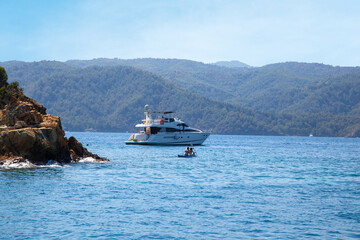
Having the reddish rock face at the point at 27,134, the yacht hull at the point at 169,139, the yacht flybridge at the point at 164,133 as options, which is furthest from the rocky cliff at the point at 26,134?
the yacht hull at the point at 169,139

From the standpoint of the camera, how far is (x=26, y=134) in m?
34.4

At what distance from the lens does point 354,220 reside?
61.1 ft

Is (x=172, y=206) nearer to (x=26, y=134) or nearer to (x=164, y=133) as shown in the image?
(x=26, y=134)

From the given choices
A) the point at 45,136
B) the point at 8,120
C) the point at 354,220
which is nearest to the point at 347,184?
the point at 354,220

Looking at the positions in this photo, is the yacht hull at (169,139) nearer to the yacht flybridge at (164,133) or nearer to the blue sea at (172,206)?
the yacht flybridge at (164,133)

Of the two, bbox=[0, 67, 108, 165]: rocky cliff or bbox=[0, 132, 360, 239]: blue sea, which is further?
bbox=[0, 67, 108, 165]: rocky cliff

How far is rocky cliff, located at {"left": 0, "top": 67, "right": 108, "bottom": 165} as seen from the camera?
34.6 m

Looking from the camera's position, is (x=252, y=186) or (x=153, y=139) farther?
(x=153, y=139)

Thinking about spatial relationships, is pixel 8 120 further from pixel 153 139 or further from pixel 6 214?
pixel 153 139

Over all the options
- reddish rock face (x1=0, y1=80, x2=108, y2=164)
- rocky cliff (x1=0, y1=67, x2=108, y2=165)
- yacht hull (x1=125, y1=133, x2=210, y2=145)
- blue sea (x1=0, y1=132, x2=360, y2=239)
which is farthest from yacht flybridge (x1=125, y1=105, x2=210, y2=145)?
blue sea (x1=0, y1=132, x2=360, y2=239)

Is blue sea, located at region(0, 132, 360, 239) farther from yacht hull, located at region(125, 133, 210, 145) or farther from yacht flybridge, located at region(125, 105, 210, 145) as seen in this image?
yacht hull, located at region(125, 133, 210, 145)

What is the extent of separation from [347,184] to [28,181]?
22.7m

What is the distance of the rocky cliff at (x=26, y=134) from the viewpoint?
34594mm

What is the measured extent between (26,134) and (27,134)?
8cm
